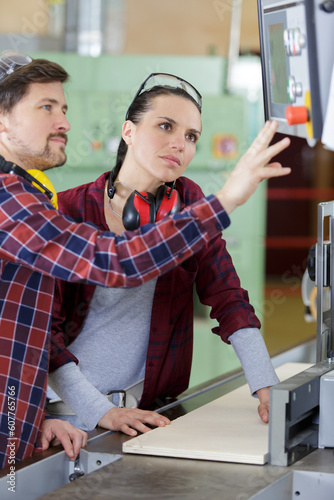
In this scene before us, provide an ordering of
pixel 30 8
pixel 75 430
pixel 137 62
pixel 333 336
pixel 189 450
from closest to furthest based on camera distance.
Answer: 1. pixel 189 450
2. pixel 75 430
3. pixel 333 336
4. pixel 137 62
5. pixel 30 8

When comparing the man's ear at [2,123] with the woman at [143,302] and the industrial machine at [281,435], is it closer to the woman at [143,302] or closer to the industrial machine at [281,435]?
the woman at [143,302]

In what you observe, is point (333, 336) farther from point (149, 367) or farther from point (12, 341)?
point (12, 341)

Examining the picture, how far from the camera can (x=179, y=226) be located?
127 cm

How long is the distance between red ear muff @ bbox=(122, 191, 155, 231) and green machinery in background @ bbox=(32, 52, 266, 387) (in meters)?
2.28

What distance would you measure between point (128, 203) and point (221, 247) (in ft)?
0.87

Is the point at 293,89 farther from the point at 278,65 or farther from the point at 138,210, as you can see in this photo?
the point at 138,210

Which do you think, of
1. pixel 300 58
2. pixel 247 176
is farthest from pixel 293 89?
pixel 247 176

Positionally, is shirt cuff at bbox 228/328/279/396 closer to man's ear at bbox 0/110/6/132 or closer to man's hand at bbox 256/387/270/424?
man's hand at bbox 256/387/270/424

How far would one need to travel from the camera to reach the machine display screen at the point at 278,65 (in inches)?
53.9

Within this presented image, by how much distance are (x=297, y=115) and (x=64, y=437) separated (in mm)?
741

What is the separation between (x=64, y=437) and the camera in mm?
1444

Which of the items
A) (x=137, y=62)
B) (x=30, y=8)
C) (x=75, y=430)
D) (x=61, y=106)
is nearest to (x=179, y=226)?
(x=61, y=106)

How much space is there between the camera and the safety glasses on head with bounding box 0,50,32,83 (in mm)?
1413

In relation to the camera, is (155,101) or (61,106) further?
(155,101)
